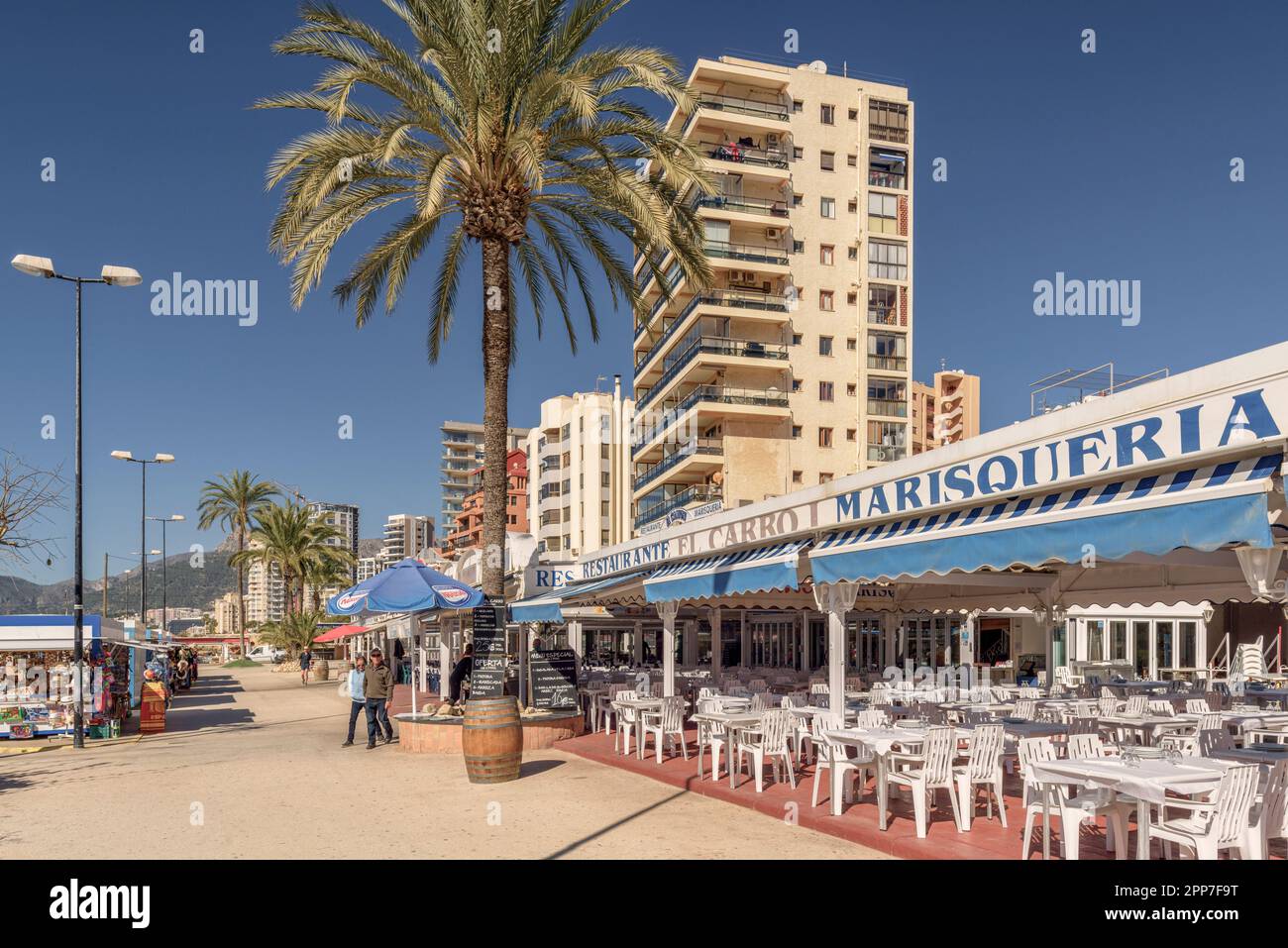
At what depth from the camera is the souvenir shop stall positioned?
20.0m

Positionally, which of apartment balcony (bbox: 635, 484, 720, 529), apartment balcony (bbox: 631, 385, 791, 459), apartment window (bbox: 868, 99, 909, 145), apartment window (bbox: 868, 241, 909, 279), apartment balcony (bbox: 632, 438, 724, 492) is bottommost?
apartment balcony (bbox: 635, 484, 720, 529)

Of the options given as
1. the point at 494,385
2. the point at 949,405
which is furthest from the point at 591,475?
the point at 494,385

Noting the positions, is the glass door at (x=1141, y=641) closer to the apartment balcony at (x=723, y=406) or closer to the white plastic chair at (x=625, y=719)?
the apartment balcony at (x=723, y=406)

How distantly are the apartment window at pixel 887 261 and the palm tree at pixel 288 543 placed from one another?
3568 centimetres

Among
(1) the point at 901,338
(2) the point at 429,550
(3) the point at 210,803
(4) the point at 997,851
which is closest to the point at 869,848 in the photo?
(4) the point at 997,851

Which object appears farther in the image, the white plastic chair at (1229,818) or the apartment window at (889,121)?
the apartment window at (889,121)

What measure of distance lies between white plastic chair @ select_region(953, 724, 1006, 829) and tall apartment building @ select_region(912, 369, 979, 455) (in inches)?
3804

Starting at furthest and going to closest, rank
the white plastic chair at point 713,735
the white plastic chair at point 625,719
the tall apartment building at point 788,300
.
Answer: the tall apartment building at point 788,300, the white plastic chair at point 625,719, the white plastic chair at point 713,735

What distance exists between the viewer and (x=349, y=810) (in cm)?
1103

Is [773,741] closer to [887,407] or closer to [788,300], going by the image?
[788,300]

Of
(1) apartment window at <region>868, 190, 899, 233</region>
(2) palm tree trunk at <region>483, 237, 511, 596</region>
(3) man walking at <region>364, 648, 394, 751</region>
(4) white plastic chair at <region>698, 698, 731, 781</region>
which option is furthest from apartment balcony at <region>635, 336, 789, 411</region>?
(4) white plastic chair at <region>698, 698, 731, 781</region>

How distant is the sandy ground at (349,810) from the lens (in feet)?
29.3

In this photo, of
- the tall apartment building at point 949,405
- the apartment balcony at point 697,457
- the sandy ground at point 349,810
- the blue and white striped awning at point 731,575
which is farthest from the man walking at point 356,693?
the tall apartment building at point 949,405

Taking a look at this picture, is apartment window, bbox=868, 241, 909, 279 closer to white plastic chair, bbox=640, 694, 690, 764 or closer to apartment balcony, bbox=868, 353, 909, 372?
apartment balcony, bbox=868, 353, 909, 372
